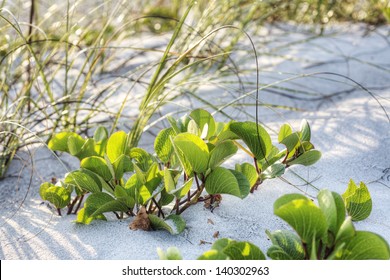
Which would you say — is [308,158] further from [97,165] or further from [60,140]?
[60,140]

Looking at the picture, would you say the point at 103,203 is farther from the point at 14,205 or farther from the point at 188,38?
the point at 188,38

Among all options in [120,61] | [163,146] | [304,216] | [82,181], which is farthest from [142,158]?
[120,61]

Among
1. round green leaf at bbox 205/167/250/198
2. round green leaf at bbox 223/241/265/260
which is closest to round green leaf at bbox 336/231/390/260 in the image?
round green leaf at bbox 223/241/265/260

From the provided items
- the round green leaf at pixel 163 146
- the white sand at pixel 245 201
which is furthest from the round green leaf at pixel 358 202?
the round green leaf at pixel 163 146

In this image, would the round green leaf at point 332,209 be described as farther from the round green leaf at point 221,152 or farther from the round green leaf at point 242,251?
the round green leaf at point 221,152

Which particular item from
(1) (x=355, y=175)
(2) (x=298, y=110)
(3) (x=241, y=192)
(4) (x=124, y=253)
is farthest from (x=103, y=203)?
(2) (x=298, y=110)

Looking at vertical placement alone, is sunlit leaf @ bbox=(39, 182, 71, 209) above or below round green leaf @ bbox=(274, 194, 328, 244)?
below

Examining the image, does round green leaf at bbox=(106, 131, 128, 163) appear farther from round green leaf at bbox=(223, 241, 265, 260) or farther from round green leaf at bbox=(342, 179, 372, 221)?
round green leaf at bbox=(342, 179, 372, 221)
